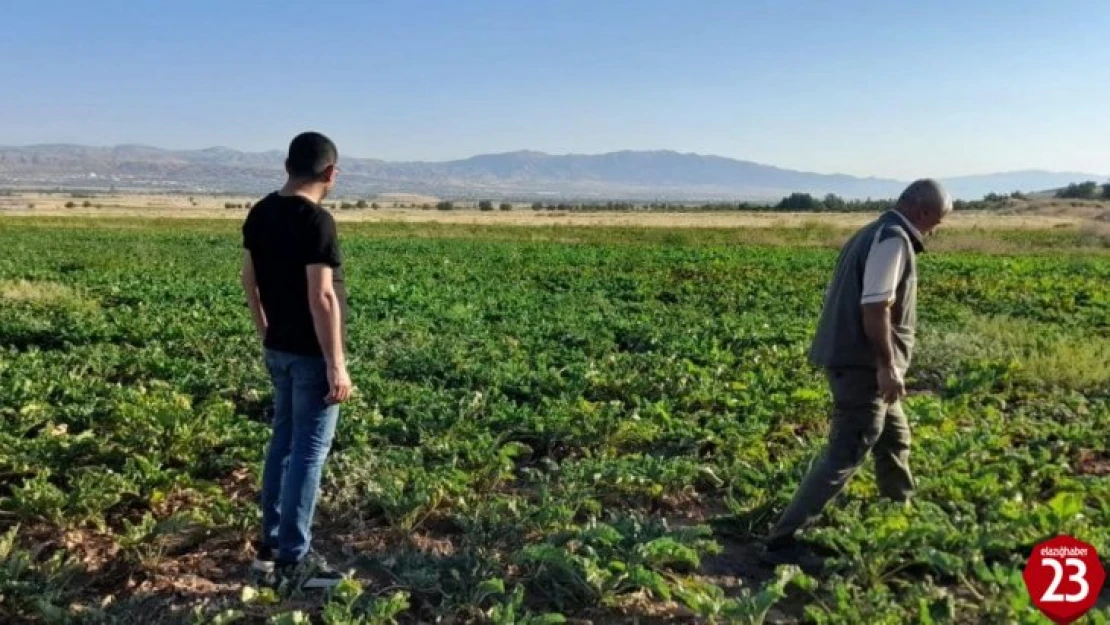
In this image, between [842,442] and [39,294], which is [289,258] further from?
[39,294]

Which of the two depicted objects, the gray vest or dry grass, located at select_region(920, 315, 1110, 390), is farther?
dry grass, located at select_region(920, 315, 1110, 390)

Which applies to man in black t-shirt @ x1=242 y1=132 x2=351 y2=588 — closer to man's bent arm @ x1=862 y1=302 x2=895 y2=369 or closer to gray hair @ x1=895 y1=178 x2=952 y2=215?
man's bent arm @ x1=862 y1=302 x2=895 y2=369

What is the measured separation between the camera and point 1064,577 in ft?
13.4

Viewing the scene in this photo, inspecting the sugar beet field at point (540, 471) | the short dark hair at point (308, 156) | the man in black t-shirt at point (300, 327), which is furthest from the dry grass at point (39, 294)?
the short dark hair at point (308, 156)

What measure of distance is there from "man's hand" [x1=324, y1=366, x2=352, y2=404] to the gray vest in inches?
97.0

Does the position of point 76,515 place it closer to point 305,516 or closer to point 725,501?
point 305,516

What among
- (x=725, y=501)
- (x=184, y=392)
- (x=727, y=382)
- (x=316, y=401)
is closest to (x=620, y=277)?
(x=727, y=382)

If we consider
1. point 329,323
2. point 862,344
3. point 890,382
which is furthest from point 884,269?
point 329,323

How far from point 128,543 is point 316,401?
141cm

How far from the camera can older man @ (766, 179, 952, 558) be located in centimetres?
432

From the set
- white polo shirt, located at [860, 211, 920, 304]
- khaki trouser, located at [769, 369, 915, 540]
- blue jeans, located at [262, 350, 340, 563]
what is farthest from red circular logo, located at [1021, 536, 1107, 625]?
blue jeans, located at [262, 350, 340, 563]

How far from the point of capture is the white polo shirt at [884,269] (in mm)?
4242

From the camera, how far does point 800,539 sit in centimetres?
464

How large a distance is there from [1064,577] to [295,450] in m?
3.76
